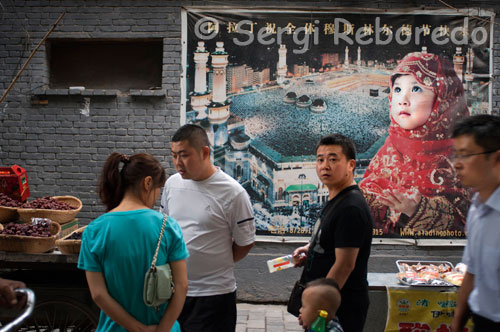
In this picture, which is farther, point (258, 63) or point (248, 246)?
point (258, 63)

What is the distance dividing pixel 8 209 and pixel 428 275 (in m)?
4.00

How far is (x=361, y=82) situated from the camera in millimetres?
6270

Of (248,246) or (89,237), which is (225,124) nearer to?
(248,246)

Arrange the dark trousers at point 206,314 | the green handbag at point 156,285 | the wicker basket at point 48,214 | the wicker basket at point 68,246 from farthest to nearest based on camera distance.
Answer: the wicker basket at point 48,214
the wicker basket at point 68,246
the dark trousers at point 206,314
the green handbag at point 156,285

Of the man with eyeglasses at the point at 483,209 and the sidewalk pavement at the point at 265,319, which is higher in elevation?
the man with eyeglasses at the point at 483,209

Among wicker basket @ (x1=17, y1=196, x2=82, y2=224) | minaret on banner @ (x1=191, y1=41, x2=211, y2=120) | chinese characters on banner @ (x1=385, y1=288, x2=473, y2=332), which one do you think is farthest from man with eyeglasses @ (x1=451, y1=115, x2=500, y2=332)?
minaret on banner @ (x1=191, y1=41, x2=211, y2=120)

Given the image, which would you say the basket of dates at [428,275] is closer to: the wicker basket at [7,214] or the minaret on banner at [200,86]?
the minaret on banner at [200,86]

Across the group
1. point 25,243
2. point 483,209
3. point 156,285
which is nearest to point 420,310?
point 483,209

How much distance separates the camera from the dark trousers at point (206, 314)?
303 cm

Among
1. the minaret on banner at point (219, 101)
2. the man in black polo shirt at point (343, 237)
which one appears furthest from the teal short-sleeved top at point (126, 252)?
the minaret on banner at point (219, 101)

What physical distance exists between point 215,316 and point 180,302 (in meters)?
0.71

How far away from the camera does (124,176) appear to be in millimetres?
2447

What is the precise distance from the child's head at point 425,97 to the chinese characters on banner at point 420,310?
8.57 ft

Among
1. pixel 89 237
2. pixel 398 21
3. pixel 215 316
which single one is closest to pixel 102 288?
pixel 89 237
